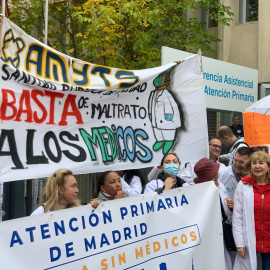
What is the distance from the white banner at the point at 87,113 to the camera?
492cm

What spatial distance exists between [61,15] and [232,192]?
38.1ft

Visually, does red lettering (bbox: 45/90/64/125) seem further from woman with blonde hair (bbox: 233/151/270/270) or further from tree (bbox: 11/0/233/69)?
tree (bbox: 11/0/233/69)

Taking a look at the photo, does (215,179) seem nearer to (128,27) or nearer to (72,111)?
(72,111)

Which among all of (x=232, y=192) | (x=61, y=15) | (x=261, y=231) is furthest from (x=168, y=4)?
(x=261, y=231)

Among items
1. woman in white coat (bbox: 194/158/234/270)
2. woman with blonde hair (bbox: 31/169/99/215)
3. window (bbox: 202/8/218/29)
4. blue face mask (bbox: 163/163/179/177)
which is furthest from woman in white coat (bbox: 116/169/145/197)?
window (bbox: 202/8/218/29)

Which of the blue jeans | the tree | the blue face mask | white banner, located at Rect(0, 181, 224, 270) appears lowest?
the blue jeans

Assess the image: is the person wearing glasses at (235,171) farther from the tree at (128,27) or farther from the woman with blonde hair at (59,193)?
the tree at (128,27)

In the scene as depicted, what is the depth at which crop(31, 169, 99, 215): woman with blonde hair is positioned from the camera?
17.3 ft

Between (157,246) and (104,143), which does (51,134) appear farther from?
(157,246)

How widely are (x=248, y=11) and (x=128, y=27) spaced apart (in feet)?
11.3

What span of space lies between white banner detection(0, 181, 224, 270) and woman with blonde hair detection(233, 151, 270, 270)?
28 cm

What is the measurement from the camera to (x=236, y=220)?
6777 mm

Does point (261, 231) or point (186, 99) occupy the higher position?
point (186, 99)

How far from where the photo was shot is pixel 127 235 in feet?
18.3
